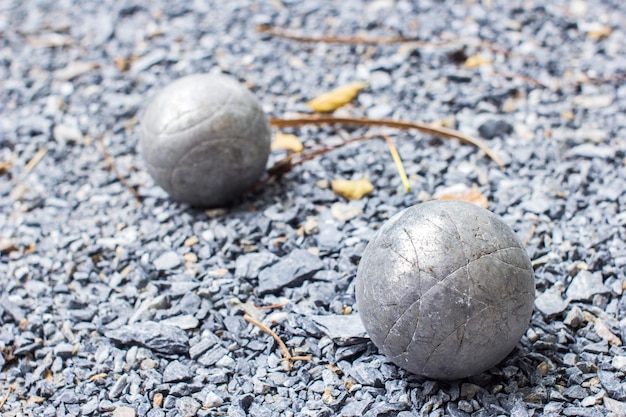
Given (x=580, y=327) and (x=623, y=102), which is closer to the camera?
(x=580, y=327)

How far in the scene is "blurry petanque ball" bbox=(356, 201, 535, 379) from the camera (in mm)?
2803

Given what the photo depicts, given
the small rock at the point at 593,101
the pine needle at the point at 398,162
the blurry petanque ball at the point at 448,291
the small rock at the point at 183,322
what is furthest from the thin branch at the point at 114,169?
the small rock at the point at 593,101

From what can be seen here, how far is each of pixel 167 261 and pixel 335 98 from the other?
2.03 meters

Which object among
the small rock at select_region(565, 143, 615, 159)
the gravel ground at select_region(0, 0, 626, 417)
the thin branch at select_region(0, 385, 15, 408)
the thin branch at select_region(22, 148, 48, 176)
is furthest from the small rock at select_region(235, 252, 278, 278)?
the small rock at select_region(565, 143, 615, 159)

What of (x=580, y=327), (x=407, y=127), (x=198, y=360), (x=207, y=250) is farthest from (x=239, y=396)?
(x=407, y=127)

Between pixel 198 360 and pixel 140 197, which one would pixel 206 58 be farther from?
pixel 198 360

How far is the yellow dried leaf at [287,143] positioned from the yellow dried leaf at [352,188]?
1.85 ft

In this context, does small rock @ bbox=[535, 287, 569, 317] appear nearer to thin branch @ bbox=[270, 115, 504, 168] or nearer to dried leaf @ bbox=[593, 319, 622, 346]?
dried leaf @ bbox=[593, 319, 622, 346]

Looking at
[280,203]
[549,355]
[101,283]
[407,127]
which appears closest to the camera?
[549,355]

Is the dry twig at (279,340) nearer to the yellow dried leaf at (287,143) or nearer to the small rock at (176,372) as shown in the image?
the small rock at (176,372)

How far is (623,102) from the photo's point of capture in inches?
205

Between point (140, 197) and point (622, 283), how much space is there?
3.00 m

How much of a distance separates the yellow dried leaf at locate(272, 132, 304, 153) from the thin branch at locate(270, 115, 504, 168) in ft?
0.42

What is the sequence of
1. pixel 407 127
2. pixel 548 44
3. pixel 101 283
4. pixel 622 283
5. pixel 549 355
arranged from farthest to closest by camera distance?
pixel 548 44
pixel 407 127
pixel 101 283
pixel 622 283
pixel 549 355
